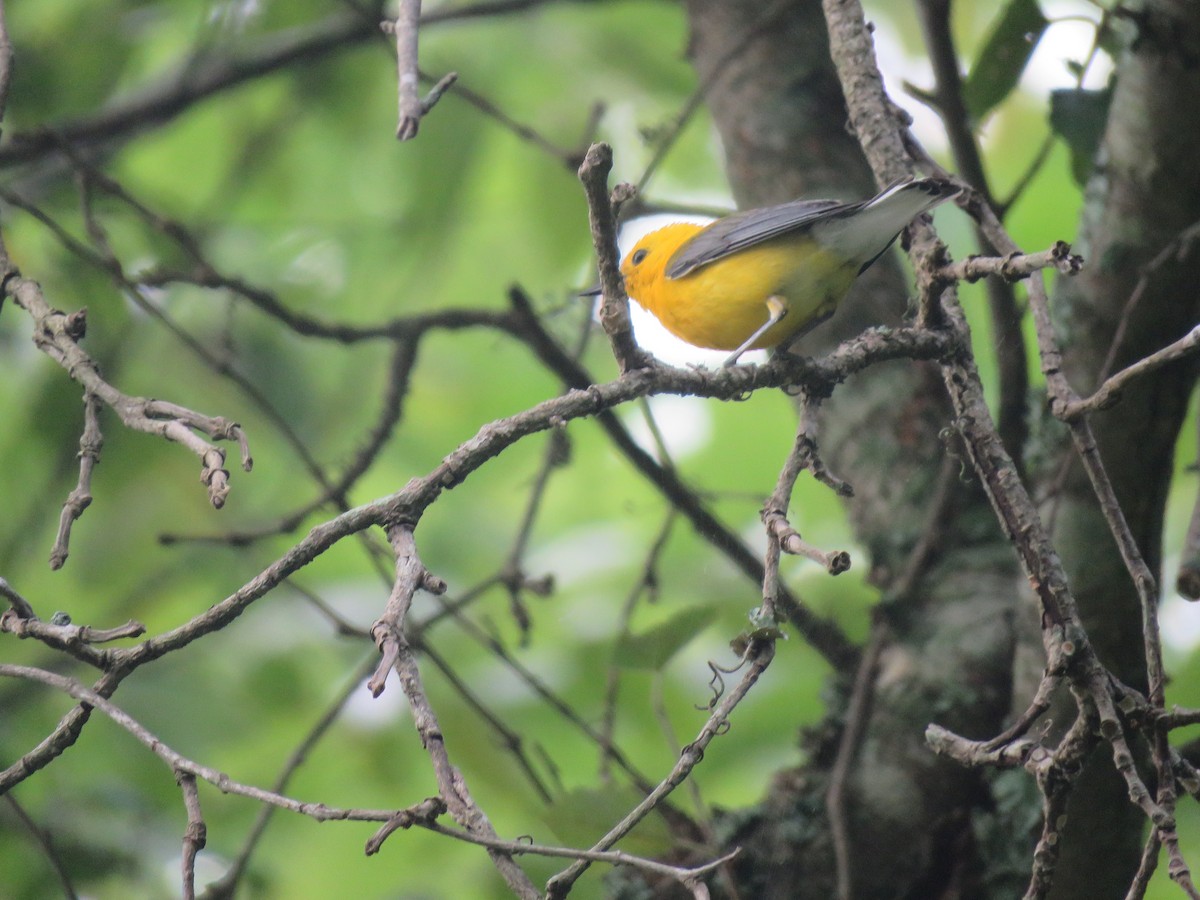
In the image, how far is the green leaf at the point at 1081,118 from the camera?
10.6ft

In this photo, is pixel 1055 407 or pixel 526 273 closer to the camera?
pixel 1055 407

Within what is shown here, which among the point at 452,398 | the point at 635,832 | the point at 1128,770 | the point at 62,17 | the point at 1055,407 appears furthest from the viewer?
the point at 452,398

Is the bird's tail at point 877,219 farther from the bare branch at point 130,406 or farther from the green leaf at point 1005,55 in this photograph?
the bare branch at point 130,406

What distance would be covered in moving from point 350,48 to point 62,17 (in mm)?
1253

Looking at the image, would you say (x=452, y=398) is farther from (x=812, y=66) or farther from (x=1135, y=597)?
(x=1135, y=597)

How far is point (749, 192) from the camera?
425cm

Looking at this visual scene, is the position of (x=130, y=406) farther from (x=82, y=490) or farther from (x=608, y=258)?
(x=608, y=258)

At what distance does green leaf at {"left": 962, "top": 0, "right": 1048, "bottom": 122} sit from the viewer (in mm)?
3338

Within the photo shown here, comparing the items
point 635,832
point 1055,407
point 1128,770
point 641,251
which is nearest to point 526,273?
point 641,251

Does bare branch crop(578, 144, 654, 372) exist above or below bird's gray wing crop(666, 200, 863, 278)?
below

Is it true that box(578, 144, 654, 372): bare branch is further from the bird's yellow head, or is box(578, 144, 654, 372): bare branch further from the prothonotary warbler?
the bird's yellow head

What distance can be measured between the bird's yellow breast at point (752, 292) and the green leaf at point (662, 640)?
874mm

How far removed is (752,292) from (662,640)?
3.64 ft

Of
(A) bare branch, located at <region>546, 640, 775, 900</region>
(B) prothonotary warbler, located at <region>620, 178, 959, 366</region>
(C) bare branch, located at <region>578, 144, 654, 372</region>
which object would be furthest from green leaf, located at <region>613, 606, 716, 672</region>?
(A) bare branch, located at <region>546, 640, 775, 900</region>
